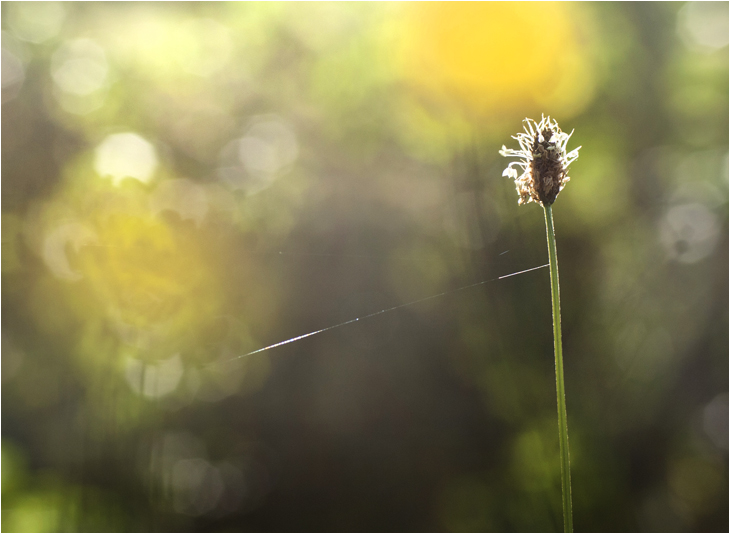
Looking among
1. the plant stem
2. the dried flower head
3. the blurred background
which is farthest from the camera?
the blurred background

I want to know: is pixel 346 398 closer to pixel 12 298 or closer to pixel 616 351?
pixel 616 351

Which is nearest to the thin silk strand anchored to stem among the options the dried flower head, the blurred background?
the dried flower head

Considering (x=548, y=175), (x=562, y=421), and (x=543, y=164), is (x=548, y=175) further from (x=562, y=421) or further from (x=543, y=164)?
(x=562, y=421)

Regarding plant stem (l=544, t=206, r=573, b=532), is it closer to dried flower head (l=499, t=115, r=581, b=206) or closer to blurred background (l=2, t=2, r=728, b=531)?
dried flower head (l=499, t=115, r=581, b=206)

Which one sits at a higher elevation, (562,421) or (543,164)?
(543,164)

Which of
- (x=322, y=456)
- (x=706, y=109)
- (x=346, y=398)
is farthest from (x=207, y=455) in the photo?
(x=706, y=109)

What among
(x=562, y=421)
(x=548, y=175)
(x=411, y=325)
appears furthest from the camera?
(x=411, y=325)

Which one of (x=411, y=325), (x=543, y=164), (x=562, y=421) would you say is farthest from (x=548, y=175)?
(x=411, y=325)

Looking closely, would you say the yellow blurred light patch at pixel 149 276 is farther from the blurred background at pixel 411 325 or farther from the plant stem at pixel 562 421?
the plant stem at pixel 562 421
